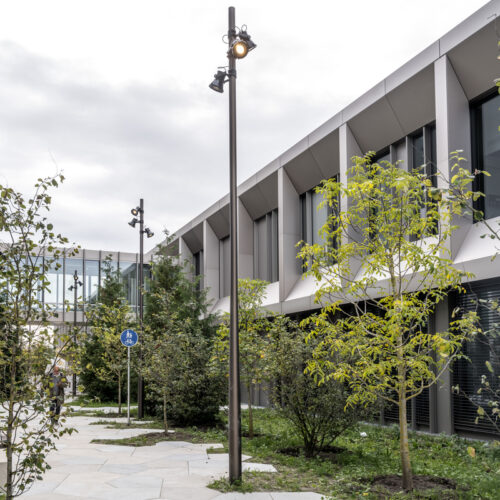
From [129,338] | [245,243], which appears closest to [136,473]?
[129,338]

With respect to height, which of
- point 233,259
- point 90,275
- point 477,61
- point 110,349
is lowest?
point 110,349

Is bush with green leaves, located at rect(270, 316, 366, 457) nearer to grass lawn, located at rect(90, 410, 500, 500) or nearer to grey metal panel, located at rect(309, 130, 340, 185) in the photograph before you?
grass lawn, located at rect(90, 410, 500, 500)

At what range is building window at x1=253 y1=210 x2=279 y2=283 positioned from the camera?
26859mm

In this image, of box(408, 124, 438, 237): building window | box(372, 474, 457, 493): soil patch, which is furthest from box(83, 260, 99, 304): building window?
box(372, 474, 457, 493): soil patch

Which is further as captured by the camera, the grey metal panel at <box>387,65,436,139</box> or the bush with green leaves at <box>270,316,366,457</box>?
the grey metal panel at <box>387,65,436,139</box>

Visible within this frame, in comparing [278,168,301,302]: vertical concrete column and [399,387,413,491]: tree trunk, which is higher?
[278,168,301,302]: vertical concrete column

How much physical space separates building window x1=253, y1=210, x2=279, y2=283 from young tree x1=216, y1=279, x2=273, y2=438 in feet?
27.7

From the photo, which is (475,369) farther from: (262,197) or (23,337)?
(262,197)

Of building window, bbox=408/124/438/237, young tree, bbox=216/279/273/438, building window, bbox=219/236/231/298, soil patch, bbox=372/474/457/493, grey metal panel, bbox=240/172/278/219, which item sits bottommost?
soil patch, bbox=372/474/457/493

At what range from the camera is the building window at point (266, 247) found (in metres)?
26.9

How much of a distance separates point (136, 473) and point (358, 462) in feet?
12.7

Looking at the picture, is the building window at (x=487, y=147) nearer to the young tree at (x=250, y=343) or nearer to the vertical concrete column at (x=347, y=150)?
the vertical concrete column at (x=347, y=150)

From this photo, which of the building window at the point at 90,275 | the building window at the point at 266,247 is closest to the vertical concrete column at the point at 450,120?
the building window at the point at 266,247

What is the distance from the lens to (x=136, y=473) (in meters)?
10.7
